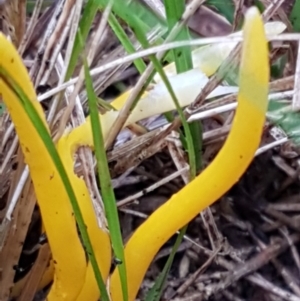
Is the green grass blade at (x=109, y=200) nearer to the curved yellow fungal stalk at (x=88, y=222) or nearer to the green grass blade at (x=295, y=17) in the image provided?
the curved yellow fungal stalk at (x=88, y=222)

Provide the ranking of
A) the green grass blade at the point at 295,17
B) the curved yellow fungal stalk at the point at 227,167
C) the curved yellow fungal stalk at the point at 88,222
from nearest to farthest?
1. the curved yellow fungal stalk at the point at 227,167
2. the curved yellow fungal stalk at the point at 88,222
3. the green grass blade at the point at 295,17

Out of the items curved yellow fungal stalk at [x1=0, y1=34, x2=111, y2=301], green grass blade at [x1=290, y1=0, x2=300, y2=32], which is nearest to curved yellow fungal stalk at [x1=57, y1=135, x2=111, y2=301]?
curved yellow fungal stalk at [x1=0, y1=34, x2=111, y2=301]

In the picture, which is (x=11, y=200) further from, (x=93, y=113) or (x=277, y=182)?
(x=277, y=182)

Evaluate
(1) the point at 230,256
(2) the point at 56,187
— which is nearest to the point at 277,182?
(1) the point at 230,256

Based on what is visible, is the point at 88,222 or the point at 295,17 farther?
the point at 295,17

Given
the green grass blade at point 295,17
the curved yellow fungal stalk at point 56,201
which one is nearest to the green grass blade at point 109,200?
the curved yellow fungal stalk at point 56,201

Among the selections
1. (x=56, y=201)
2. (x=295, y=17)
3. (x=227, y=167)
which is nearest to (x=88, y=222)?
(x=56, y=201)

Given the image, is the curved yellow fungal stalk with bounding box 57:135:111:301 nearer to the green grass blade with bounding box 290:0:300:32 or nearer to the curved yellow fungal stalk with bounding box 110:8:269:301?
the curved yellow fungal stalk with bounding box 110:8:269:301

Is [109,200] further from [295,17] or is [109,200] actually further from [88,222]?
[295,17]
